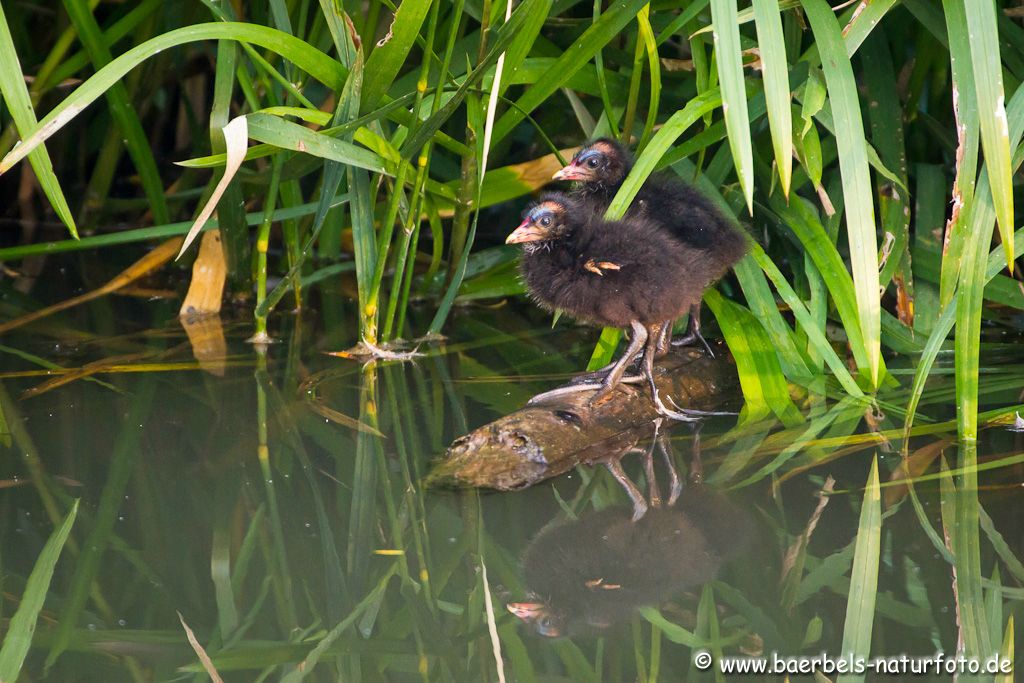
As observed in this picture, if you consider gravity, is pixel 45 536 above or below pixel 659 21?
below

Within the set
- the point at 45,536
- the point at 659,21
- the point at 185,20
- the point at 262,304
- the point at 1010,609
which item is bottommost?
the point at 1010,609

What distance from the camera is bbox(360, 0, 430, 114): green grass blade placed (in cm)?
262

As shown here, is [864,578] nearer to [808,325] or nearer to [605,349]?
[808,325]

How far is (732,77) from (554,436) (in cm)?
89

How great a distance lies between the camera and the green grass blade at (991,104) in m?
2.15

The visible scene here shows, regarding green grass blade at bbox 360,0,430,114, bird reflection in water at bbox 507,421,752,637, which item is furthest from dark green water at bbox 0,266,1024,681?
green grass blade at bbox 360,0,430,114

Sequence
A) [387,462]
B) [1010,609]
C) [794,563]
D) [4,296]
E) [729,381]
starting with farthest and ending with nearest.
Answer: [4,296], [729,381], [387,462], [794,563], [1010,609]

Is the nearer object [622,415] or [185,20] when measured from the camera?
[622,415]

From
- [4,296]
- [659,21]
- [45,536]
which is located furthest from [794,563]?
[4,296]

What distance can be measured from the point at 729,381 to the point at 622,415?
503 millimetres

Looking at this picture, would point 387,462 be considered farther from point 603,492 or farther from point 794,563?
point 794,563

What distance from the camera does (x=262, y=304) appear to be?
335 cm

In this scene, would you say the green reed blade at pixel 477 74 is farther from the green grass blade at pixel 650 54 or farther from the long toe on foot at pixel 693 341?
the long toe on foot at pixel 693 341

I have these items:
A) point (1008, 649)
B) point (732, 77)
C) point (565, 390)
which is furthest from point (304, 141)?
point (1008, 649)
